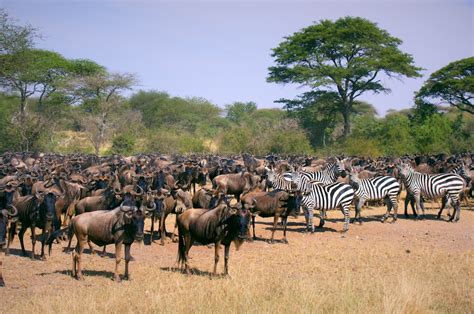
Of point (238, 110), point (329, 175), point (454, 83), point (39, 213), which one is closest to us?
point (39, 213)

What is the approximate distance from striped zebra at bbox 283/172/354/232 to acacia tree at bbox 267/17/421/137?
28796 millimetres

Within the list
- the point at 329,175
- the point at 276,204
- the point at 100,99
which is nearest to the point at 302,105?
the point at 100,99

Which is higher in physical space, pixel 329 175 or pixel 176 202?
pixel 329 175

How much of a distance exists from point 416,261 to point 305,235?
11.6 ft

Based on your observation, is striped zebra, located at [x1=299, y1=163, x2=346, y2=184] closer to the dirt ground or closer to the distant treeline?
the dirt ground

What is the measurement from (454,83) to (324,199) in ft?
101

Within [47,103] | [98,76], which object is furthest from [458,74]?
[47,103]

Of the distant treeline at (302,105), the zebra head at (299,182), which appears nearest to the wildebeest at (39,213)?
the zebra head at (299,182)

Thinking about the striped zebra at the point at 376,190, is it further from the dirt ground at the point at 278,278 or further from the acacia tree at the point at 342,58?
the acacia tree at the point at 342,58

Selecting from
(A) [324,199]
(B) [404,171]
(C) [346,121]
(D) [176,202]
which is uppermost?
(C) [346,121]

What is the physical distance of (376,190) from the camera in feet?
53.8

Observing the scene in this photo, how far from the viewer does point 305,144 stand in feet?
142

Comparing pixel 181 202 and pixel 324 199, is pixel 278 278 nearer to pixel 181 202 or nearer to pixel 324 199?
pixel 181 202

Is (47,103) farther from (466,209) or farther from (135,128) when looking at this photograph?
(466,209)
